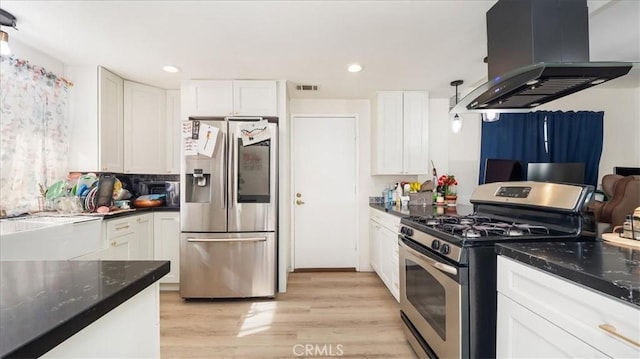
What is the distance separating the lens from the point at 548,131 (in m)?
3.51

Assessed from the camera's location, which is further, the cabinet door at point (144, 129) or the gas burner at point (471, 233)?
the cabinet door at point (144, 129)

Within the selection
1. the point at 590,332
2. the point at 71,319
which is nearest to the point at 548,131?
the point at 590,332

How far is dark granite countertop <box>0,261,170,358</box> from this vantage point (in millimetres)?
480

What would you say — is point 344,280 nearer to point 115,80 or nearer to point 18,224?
point 18,224

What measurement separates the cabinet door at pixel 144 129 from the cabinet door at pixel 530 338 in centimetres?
344

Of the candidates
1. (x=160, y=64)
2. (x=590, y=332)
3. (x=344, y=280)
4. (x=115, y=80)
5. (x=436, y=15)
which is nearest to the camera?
(x=590, y=332)

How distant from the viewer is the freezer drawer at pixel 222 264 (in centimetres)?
274

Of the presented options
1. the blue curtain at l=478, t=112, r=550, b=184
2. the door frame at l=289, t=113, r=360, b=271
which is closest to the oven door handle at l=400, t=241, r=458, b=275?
the door frame at l=289, t=113, r=360, b=271

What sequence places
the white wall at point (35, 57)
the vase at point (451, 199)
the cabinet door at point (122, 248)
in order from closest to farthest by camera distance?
the white wall at point (35, 57) → the cabinet door at point (122, 248) → the vase at point (451, 199)

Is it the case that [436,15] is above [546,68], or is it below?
above

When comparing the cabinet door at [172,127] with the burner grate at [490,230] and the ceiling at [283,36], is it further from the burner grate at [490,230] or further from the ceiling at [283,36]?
the burner grate at [490,230]

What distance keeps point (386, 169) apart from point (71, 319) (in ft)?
10.5

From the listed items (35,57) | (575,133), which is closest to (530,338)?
(575,133)

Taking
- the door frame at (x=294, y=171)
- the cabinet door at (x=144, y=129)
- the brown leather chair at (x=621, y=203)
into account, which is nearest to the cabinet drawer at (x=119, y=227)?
the cabinet door at (x=144, y=129)
